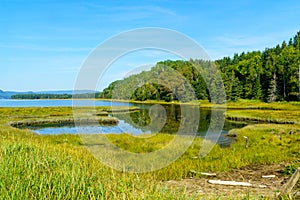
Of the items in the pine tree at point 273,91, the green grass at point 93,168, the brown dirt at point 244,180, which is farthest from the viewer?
the pine tree at point 273,91

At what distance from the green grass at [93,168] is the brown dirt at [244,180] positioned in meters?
0.56

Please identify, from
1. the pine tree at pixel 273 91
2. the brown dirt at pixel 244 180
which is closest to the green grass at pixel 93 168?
the brown dirt at pixel 244 180

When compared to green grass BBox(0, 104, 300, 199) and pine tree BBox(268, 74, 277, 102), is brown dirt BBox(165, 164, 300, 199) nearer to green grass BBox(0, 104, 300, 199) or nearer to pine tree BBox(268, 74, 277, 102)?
green grass BBox(0, 104, 300, 199)

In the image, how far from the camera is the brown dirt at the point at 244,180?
794cm

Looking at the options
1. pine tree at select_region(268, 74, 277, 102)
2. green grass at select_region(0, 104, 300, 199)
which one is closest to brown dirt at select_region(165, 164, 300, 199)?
green grass at select_region(0, 104, 300, 199)

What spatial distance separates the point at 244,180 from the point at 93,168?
513 centimetres

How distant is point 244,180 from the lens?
1029cm

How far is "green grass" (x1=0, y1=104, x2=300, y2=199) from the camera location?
5.54 meters

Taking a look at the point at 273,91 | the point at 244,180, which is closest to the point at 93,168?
the point at 244,180

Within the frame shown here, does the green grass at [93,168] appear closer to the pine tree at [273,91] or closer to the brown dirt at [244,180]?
the brown dirt at [244,180]

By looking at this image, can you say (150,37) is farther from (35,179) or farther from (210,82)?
(210,82)

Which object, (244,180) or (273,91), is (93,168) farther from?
(273,91)

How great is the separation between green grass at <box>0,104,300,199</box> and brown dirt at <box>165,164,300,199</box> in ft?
1.85

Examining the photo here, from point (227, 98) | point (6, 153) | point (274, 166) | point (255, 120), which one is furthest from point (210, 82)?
point (6, 153)
